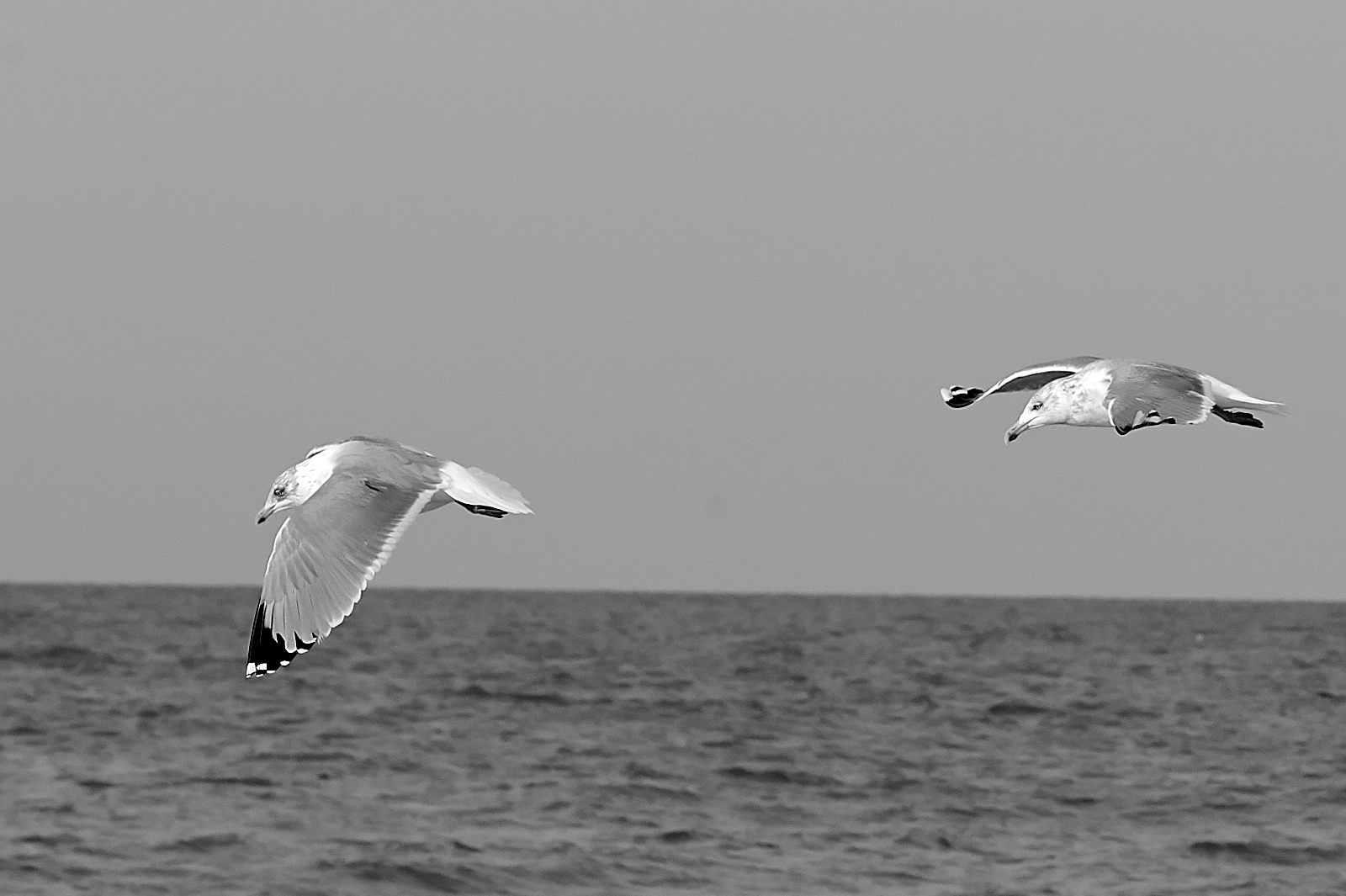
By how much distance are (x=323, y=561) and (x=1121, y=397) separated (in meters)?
2.55

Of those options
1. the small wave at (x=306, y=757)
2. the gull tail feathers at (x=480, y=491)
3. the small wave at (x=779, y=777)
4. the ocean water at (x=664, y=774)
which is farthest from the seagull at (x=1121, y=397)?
the small wave at (x=306, y=757)

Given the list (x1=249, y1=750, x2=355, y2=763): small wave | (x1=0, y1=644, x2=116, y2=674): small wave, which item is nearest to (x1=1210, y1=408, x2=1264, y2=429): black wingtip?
(x1=249, y1=750, x2=355, y2=763): small wave

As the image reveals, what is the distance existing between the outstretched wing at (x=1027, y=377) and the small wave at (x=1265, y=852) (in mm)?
8959

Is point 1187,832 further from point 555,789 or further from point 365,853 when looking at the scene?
point 365,853

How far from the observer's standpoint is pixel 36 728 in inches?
815

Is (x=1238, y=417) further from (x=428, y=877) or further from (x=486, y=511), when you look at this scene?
(x=428, y=877)

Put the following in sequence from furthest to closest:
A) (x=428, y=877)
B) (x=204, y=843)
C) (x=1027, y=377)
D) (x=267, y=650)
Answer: (x=204, y=843) → (x=428, y=877) → (x=1027, y=377) → (x=267, y=650)

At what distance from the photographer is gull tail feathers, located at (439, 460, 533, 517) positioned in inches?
250

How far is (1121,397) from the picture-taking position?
5812mm

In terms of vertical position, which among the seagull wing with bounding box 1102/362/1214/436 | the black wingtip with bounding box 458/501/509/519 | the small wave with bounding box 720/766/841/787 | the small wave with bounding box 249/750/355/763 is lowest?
the small wave with bounding box 249/750/355/763

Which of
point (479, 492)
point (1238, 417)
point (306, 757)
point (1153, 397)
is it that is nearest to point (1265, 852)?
point (306, 757)

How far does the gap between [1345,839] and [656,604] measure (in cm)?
6088

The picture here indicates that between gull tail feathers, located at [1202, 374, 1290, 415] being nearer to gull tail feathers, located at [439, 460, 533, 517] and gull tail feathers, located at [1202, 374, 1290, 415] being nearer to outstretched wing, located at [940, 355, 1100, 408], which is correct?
outstretched wing, located at [940, 355, 1100, 408]

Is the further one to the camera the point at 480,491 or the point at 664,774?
the point at 664,774
